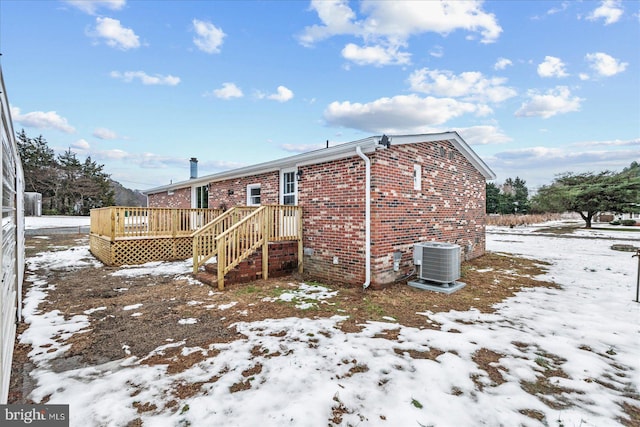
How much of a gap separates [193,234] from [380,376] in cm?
708

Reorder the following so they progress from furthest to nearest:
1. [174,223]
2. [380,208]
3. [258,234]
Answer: [174,223] < [258,234] < [380,208]

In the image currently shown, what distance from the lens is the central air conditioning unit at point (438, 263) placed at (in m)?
6.03

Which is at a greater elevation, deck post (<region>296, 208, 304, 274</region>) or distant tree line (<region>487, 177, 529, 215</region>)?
distant tree line (<region>487, 177, 529, 215</region>)

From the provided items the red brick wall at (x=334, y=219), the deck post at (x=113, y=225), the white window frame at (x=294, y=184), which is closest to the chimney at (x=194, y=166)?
the deck post at (x=113, y=225)

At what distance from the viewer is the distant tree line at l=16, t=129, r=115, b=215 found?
30.8m

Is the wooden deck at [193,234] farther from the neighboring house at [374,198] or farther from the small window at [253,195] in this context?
the small window at [253,195]

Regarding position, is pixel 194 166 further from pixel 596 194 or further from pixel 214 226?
pixel 596 194

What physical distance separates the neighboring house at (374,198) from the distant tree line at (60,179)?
34.2 metres

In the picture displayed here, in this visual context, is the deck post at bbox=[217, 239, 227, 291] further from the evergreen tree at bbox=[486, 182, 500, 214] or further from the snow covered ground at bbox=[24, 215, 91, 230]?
the evergreen tree at bbox=[486, 182, 500, 214]

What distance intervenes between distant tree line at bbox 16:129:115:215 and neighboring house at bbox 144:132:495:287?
112 feet

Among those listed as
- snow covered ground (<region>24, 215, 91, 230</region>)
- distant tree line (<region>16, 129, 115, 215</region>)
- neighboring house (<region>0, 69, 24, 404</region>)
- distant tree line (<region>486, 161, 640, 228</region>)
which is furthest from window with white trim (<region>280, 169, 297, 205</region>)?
distant tree line (<region>16, 129, 115, 215</region>)

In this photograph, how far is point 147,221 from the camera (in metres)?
9.43

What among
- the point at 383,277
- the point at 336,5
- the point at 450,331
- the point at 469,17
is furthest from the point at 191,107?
the point at 450,331

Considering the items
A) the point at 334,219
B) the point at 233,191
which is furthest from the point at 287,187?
the point at 233,191
